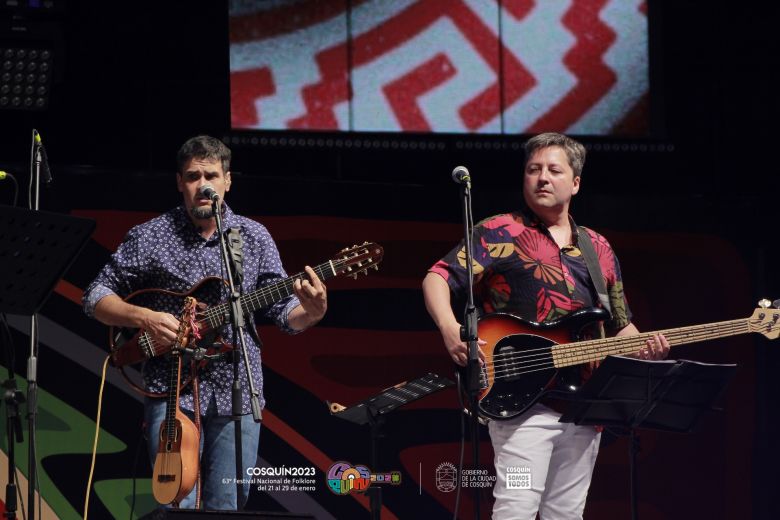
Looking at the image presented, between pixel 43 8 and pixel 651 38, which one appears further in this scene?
pixel 651 38

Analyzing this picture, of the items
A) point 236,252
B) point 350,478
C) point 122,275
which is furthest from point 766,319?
point 122,275

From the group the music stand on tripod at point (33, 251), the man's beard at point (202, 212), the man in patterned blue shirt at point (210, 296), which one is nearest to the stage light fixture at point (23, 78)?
the man in patterned blue shirt at point (210, 296)

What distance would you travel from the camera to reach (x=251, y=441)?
459 cm

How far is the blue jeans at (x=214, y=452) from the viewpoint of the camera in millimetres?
4523

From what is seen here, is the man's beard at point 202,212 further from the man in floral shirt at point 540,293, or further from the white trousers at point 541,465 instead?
the white trousers at point 541,465

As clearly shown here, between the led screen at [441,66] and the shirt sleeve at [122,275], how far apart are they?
1381 mm

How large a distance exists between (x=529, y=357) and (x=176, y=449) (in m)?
1.46

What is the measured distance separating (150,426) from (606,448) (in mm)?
2695

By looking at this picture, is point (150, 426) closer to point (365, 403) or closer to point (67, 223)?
point (365, 403)

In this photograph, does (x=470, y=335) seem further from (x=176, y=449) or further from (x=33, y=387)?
(x=33, y=387)

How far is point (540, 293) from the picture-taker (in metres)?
4.55

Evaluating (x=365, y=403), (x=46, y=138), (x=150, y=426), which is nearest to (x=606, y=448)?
(x=365, y=403)

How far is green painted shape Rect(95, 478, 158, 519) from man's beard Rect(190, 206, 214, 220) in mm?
1603

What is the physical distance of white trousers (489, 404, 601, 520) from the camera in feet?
14.2
